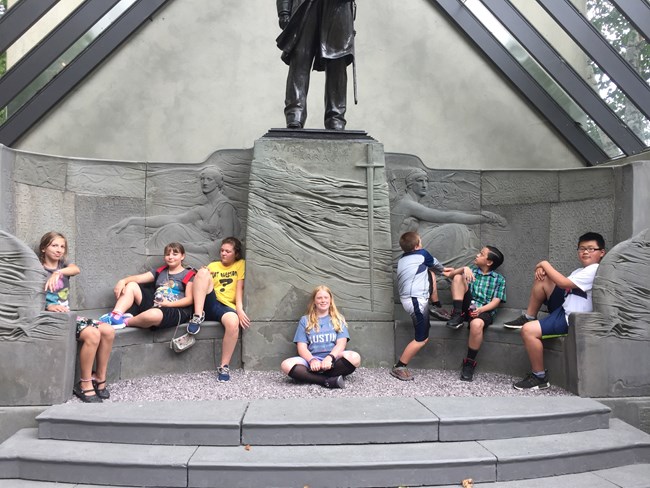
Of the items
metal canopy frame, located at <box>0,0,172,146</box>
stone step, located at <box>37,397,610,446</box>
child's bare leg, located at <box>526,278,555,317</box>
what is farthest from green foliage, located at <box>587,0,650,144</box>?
metal canopy frame, located at <box>0,0,172,146</box>

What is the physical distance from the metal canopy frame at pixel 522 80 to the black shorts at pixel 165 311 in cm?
759

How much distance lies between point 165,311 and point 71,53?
6770 millimetres

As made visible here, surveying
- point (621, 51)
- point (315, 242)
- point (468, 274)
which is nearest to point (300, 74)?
point (315, 242)

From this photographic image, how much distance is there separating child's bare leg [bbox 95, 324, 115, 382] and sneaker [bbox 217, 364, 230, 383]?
941 millimetres

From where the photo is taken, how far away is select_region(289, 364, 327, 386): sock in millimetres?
4969

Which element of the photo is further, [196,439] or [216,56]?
[216,56]

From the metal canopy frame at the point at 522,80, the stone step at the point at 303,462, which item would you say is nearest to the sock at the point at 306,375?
the stone step at the point at 303,462

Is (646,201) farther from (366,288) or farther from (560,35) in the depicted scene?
(560,35)

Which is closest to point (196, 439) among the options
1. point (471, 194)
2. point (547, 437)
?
point (547, 437)

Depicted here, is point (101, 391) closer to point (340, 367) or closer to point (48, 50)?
point (340, 367)

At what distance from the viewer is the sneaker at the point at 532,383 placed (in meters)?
5.05

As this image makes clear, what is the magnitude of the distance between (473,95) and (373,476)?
9.03 m

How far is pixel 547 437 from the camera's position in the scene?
4121mm

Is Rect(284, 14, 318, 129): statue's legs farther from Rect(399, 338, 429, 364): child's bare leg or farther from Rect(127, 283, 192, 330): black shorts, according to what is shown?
Rect(399, 338, 429, 364): child's bare leg
